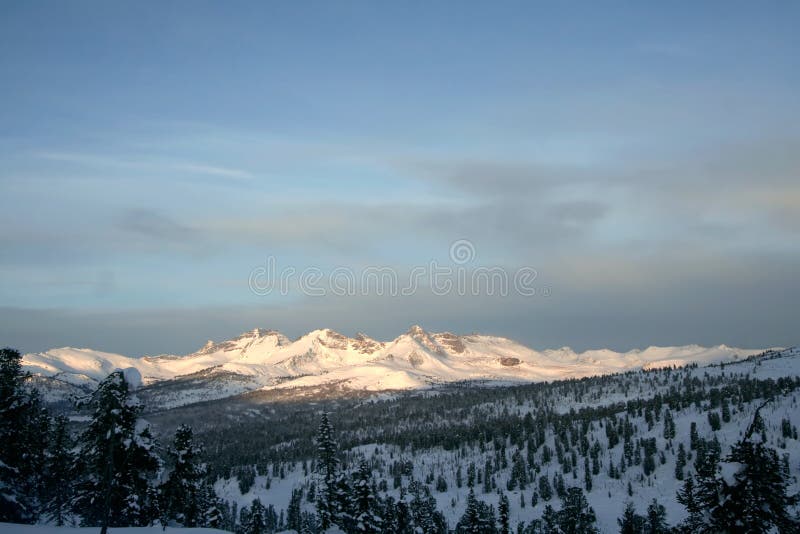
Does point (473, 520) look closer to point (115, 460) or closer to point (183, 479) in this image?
point (183, 479)

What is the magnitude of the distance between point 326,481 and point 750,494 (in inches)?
1957

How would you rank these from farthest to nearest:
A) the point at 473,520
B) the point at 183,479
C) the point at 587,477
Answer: the point at 587,477
the point at 473,520
the point at 183,479

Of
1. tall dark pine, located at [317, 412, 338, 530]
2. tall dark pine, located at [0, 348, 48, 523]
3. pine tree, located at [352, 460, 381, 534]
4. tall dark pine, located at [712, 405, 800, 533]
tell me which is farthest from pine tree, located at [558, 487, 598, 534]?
tall dark pine, located at [0, 348, 48, 523]

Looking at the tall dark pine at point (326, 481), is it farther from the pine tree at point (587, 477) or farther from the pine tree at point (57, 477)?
the pine tree at point (587, 477)

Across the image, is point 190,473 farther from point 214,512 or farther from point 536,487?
point 536,487

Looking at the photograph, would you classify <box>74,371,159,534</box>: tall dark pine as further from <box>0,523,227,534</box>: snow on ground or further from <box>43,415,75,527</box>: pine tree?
<box>43,415,75,527</box>: pine tree

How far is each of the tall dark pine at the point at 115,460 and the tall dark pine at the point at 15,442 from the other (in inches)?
150

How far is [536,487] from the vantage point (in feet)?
568

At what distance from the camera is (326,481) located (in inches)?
2788

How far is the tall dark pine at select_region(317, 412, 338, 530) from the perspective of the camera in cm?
6931

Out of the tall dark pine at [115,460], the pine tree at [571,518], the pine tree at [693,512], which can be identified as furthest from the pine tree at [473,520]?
the tall dark pine at [115,460]

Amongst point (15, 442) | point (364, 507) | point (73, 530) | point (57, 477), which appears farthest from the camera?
point (364, 507)

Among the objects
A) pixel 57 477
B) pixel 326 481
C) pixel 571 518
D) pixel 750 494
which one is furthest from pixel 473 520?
pixel 750 494

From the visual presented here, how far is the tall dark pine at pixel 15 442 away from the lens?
44844 mm
